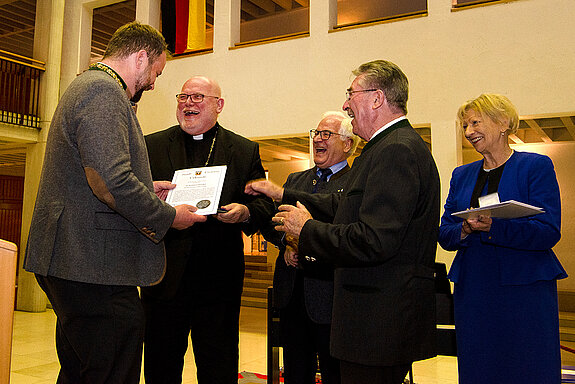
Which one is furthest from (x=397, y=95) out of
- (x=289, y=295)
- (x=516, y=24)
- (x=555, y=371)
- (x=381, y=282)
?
(x=516, y=24)

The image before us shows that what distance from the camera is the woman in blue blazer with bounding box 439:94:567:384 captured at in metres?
2.19

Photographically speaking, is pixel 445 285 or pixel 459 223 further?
pixel 445 285

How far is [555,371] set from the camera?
7.17ft

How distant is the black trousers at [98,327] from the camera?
1652 millimetres

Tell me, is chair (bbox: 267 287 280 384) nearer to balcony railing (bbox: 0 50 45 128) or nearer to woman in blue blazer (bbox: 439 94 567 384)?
woman in blue blazer (bbox: 439 94 567 384)

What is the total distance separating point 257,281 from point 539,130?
5.89 metres

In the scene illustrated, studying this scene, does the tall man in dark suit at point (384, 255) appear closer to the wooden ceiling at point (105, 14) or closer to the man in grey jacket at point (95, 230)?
the man in grey jacket at point (95, 230)

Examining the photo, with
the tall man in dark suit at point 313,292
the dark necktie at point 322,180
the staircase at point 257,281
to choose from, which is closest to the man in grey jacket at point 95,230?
the tall man in dark suit at point 313,292

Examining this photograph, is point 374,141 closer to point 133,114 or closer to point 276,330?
point 133,114

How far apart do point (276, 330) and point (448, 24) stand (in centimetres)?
424

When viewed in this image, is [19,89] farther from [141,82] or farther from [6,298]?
[6,298]

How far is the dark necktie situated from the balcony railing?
21.5ft

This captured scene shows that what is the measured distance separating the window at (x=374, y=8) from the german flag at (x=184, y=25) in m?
2.14

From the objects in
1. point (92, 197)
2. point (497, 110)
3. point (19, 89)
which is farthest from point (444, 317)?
point (19, 89)
